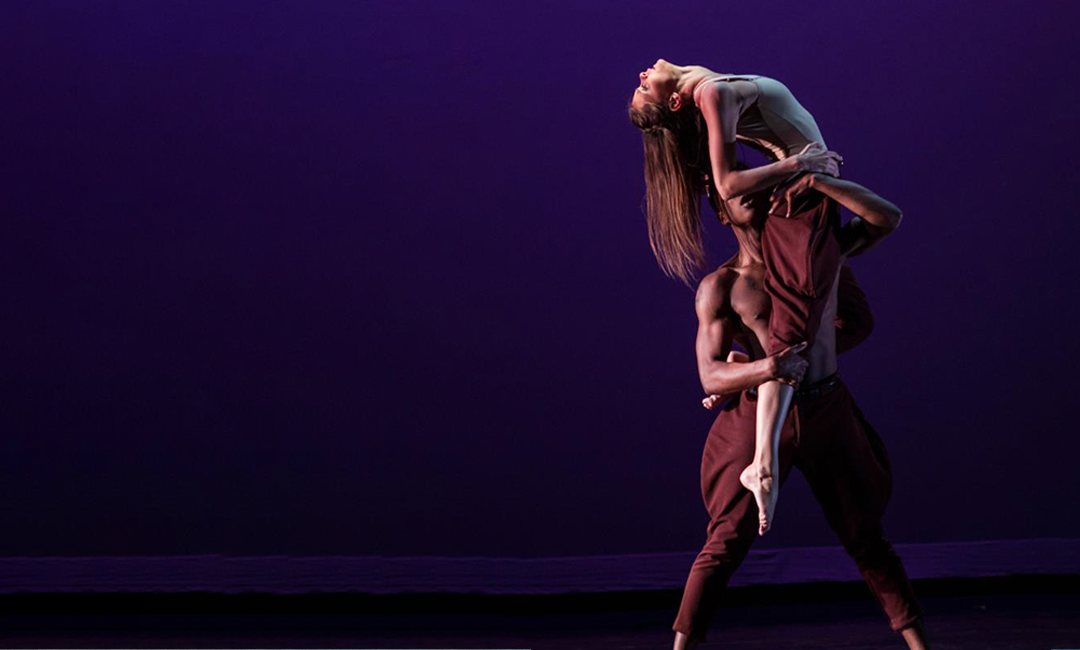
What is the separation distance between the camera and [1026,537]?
12.9ft

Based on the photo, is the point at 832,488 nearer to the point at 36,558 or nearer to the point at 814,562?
the point at 814,562

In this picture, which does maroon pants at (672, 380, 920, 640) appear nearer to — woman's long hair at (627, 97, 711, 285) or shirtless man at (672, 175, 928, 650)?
shirtless man at (672, 175, 928, 650)

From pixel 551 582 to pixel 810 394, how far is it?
1.85 m

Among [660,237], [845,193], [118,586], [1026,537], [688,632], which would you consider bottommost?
[118,586]

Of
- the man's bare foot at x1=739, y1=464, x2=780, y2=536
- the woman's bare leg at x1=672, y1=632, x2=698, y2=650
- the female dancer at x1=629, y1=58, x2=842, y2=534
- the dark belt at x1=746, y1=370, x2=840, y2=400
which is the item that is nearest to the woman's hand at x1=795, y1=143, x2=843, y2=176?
the female dancer at x1=629, y1=58, x2=842, y2=534

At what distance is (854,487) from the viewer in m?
2.23

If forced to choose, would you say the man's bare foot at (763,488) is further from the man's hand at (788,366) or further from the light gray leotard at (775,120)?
the light gray leotard at (775,120)

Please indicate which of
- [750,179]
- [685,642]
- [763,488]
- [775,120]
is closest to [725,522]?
[763,488]

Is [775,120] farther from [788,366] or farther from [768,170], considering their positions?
[788,366]

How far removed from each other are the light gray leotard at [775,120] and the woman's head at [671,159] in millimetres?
74

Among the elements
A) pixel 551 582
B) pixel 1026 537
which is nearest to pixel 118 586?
pixel 551 582

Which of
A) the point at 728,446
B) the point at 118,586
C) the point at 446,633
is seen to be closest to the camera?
the point at 728,446

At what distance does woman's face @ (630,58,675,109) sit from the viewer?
86.6 inches

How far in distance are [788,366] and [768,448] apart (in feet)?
0.55
